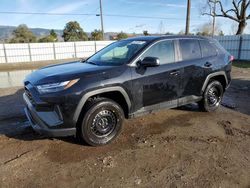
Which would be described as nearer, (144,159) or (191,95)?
(144,159)

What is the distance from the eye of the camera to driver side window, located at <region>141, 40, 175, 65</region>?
14.9 feet

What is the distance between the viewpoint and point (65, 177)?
10.7 ft

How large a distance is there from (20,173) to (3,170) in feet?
0.91

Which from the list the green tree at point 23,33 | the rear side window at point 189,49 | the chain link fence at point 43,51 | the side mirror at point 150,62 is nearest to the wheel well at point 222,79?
the rear side window at point 189,49

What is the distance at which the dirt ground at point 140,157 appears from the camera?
10.5 feet

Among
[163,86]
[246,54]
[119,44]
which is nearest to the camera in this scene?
[163,86]

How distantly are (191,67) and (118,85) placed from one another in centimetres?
191

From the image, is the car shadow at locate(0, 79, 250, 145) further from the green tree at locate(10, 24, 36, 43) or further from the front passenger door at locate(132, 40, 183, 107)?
the green tree at locate(10, 24, 36, 43)

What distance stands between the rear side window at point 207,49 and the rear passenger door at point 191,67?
14cm

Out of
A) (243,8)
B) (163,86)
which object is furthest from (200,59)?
(243,8)

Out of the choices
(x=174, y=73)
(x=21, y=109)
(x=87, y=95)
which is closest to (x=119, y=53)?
(x=174, y=73)

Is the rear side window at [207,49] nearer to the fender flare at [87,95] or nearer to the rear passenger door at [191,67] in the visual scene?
the rear passenger door at [191,67]

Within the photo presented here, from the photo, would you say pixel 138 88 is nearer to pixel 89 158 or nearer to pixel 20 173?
pixel 89 158

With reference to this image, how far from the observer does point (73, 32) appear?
188ft
